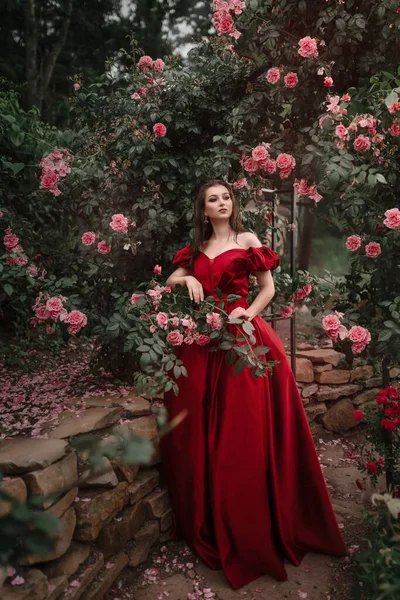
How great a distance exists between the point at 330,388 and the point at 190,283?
2.06 metres

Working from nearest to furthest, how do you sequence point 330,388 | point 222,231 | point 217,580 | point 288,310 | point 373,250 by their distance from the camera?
point 217,580, point 373,250, point 222,231, point 288,310, point 330,388

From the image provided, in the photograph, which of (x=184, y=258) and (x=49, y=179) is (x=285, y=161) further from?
(x=49, y=179)

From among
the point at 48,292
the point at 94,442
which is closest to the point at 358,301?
the point at 48,292

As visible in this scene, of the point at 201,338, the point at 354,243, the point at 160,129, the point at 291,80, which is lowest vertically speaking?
the point at 201,338

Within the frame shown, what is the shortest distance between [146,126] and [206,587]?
2.37 m

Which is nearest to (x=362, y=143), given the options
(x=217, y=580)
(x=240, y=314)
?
(x=240, y=314)

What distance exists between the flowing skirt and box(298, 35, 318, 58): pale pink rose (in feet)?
4.15

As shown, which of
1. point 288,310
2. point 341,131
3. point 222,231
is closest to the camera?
point 341,131

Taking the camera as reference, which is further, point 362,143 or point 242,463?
point 242,463

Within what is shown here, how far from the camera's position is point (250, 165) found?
2.67 metres

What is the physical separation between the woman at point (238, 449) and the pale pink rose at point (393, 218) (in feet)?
1.73

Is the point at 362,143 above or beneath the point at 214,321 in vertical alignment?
above

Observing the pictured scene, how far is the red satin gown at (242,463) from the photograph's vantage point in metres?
2.28

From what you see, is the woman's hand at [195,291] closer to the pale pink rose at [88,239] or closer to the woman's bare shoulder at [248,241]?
the woman's bare shoulder at [248,241]
